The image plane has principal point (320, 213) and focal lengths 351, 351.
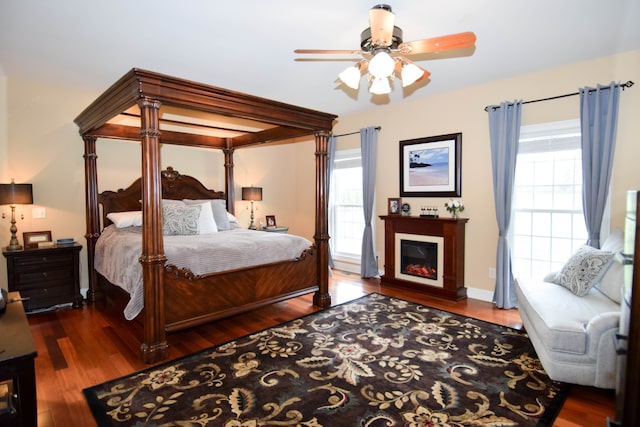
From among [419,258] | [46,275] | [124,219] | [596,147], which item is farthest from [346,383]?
[46,275]

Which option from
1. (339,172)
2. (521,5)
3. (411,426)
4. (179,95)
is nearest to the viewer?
(411,426)

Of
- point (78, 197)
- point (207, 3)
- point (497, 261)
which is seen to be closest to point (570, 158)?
point (497, 261)

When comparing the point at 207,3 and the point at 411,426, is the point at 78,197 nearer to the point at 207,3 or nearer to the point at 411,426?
the point at 207,3

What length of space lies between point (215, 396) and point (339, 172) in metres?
4.42

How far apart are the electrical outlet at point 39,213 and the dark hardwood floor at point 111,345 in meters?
1.11

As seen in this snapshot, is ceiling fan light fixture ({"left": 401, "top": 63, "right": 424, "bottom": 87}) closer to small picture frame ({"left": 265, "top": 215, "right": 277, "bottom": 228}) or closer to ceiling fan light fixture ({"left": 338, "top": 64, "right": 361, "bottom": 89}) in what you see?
ceiling fan light fixture ({"left": 338, "top": 64, "right": 361, "bottom": 89})

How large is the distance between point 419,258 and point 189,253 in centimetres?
303

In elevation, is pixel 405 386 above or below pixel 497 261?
below

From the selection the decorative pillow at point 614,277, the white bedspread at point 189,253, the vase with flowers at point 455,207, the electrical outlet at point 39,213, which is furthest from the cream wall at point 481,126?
the electrical outlet at point 39,213

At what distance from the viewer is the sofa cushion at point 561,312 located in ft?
7.30

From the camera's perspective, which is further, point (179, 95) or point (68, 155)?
point (68, 155)

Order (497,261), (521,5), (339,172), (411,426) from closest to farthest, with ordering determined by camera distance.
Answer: (411,426) → (521,5) → (497,261) → (339,172)

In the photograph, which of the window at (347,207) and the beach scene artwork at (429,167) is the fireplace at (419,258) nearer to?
the beach scene artwork at (429,167)

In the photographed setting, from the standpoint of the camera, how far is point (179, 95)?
111 inches
